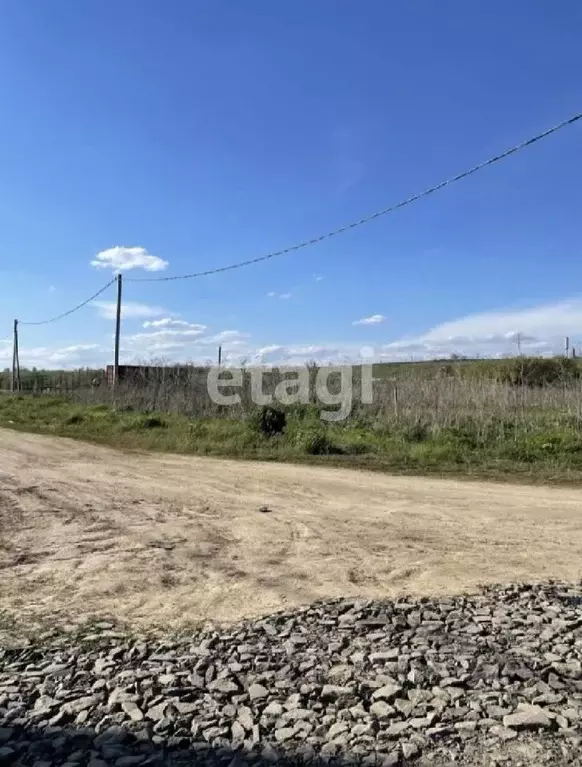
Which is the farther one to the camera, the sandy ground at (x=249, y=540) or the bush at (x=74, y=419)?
the bush at (x=74, y=419)

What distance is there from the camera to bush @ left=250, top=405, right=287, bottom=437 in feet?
50.3

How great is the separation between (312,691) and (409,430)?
453 inches

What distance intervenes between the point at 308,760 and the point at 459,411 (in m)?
12.9

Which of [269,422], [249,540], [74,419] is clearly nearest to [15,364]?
[74,419]

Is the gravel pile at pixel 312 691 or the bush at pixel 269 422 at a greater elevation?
the bush at pixel 269 422

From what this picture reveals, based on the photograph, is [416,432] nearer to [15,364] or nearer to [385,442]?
[385,442]

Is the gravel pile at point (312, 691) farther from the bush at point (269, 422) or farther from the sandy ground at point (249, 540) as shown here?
the bush at point (269, 422)

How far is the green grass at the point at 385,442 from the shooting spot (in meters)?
11.6

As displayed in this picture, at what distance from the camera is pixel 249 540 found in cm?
667

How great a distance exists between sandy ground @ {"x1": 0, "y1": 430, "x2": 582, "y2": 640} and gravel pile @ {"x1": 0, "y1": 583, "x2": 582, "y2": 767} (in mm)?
597

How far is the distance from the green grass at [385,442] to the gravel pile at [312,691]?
7.14 m

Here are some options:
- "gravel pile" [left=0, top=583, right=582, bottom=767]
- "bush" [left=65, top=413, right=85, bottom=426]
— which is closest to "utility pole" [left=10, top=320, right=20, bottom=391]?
"bush" [left=65, top=413, right=85, bottom=426]

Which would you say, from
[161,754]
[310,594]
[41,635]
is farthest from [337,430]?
[161,754]

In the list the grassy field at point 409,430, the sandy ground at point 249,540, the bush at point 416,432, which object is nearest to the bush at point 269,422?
the grassy field at point 409,430
